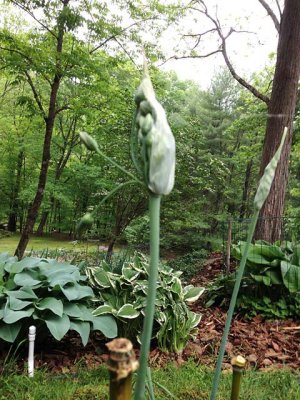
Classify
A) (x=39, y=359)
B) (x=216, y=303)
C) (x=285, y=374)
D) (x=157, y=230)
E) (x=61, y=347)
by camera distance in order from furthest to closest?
1. (x=216, y=303)
2. (x=61, y=347)
3. (x=39, y=359)
4. (x=285, y=374)
5. (x=157, y=230)

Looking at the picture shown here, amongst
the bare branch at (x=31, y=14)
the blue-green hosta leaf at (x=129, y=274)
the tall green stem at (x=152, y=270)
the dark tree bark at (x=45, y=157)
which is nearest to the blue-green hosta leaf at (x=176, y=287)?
the blue-green hosta leaf at (x=129, y=274)

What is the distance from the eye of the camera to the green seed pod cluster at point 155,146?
22.9 inches

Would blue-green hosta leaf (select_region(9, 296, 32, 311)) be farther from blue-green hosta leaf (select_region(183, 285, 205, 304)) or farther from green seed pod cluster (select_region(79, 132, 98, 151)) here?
green seed pod cluster (select_region(79, 132, 98, 151))

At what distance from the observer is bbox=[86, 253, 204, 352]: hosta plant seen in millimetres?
3072

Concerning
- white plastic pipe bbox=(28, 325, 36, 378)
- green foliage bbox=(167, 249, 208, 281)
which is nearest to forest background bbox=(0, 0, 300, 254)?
green foliage bbox=(167, 249, 208, 281)

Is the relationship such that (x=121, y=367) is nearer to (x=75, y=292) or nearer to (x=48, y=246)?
(x=75, y=292)

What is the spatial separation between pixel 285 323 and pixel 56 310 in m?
2.24

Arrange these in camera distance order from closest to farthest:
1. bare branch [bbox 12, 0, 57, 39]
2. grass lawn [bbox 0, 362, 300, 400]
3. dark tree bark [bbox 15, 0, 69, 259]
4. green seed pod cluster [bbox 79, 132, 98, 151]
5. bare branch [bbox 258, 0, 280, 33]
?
green seed pod cluster [bbox 79, 132, 98, 151]
grass lawn [bbox 0, 362, 300, 400]
bare branch [bbox 12, 0, 57, 39]
dark tree bark [bbox 15, 0, 69, 259]
bare branch [bbox 258, 0, 280, 33]

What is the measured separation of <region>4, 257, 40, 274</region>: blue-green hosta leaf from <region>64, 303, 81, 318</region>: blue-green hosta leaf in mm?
534

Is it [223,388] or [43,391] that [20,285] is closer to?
[43,391]

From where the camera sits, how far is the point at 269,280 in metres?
3.63

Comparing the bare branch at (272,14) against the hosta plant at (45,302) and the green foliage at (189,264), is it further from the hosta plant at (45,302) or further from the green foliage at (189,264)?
the hosta plant at (45,302)

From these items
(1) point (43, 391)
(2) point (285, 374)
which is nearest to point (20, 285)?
(1) point (43, 391)

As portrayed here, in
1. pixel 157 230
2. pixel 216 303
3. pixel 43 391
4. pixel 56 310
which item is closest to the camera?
pixel 157 230
